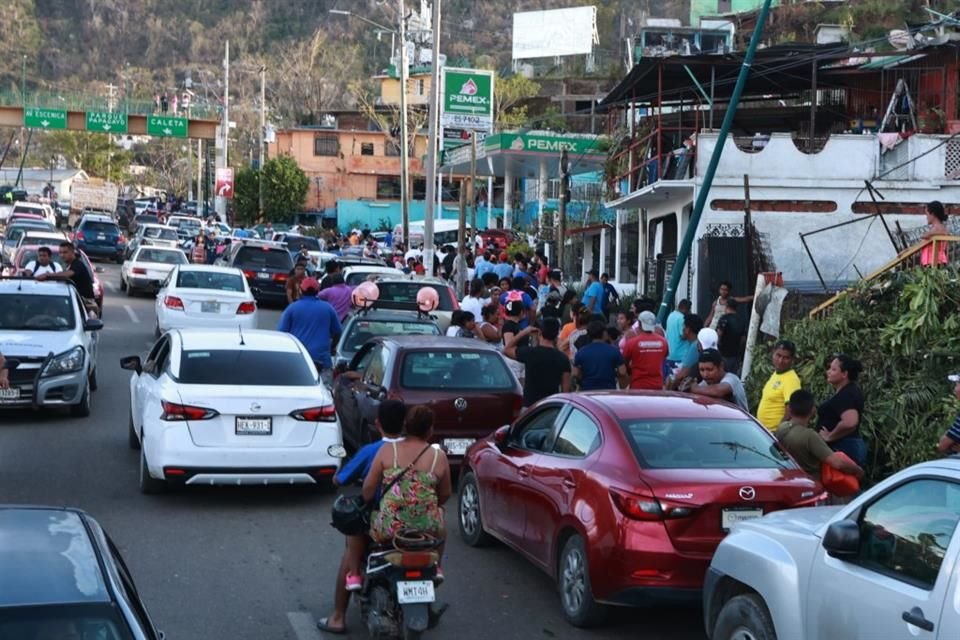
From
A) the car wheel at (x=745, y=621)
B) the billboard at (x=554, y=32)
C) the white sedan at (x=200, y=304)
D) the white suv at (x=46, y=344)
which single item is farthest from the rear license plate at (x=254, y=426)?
the billboard at (x=554, y=32)

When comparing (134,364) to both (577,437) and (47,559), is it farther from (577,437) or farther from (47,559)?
(47,559)

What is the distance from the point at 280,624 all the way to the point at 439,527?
1.45m

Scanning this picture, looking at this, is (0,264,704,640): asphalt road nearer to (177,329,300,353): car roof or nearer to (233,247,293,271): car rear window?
(177,329,300,353): car roof

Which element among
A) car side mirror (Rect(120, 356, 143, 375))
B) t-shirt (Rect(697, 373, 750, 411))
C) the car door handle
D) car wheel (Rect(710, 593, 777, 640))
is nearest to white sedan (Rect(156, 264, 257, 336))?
car side mirror (Rect(120, 356, 143, 375))

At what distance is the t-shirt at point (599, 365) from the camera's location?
514 inches

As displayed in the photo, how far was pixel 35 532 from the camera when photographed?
4992 millimetres

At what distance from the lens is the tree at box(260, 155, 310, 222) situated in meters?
71.9

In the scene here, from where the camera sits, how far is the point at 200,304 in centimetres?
2272

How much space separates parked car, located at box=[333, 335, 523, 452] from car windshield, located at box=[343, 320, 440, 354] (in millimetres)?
2948

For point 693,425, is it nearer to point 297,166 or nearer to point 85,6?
point 297,166

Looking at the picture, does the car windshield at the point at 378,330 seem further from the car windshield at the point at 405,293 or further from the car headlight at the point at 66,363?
the car windshield at the point at 405,293

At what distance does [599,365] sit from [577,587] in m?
5.09

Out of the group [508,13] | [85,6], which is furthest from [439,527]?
[85,6]

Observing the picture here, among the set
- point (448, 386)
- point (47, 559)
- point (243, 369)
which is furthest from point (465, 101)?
point (47, 559)
